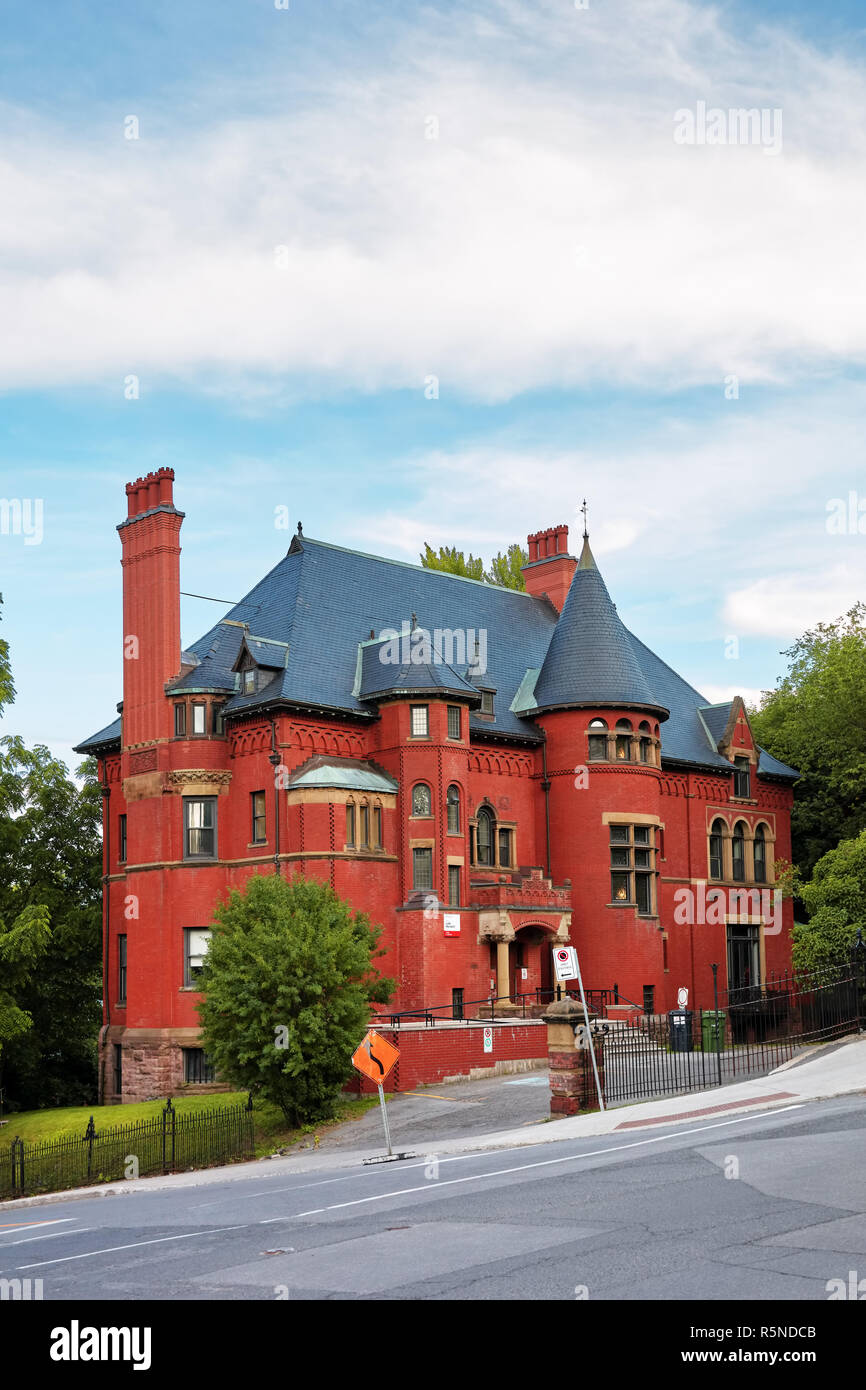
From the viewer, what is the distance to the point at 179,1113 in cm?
3453

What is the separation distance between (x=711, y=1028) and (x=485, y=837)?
1206cm

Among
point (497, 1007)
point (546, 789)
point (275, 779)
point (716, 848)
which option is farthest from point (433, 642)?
point (716, 848)

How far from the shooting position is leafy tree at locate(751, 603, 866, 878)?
49.2 meters

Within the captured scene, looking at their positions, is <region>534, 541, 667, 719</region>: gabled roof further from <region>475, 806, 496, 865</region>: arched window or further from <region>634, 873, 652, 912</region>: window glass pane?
<region>634, 873, 652, 912</region>: window glass pane

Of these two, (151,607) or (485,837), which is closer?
(151,607)

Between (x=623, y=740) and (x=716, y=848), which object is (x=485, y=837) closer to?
(x=623, y=740)

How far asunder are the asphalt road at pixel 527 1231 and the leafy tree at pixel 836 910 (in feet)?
56.3

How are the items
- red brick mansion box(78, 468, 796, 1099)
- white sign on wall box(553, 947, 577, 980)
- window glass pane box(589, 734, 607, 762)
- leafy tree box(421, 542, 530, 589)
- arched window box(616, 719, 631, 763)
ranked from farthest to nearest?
leafy tree box(421, 542, 530, 589)
window glass pane box(589, 734, 607, 762)
arched window box(616, 719, 631, 763)
red brick mansion box(78, 468, 796, 1099)
white sign on wall box(553, 947, 577, 980)

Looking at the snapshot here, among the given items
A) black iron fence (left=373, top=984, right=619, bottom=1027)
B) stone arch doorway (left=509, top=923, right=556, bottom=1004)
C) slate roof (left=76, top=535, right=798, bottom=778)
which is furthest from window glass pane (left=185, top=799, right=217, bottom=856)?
stone arch doorway (left=509, top=923, right=556, bottom=1004)

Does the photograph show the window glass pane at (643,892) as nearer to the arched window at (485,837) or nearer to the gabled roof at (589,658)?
the arched window at (485,837)

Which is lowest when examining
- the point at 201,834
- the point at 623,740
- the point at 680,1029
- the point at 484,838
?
the point at 680,1029

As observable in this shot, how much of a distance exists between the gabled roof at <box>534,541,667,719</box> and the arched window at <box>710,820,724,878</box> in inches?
268

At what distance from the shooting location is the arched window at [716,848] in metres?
51.0
